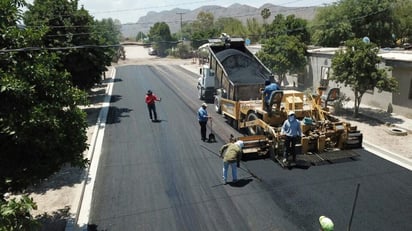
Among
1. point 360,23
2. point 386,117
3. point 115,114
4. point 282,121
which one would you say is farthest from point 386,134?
point 360,23

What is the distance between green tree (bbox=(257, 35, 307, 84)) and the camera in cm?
2425

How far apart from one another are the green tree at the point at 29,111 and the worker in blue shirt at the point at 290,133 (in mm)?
6678

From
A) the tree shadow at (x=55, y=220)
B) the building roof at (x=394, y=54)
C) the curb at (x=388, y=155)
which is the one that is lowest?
the tree shadow at (x=55, y=220)

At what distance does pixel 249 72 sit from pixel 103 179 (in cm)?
965

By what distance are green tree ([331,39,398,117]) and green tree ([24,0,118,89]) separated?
12.1m

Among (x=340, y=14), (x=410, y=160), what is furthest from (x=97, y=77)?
(x=340, y=14)

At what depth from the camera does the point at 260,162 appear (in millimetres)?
12055

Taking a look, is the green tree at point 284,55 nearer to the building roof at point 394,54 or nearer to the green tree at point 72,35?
the building roof at point 394,54

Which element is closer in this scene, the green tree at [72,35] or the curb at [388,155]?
the curb at [388,155]

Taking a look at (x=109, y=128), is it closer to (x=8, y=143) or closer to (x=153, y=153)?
(x=153, y=153)

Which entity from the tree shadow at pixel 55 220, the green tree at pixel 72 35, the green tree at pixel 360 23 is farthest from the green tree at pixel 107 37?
the green tree at pixel 360 23

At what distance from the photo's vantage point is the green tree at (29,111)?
6230 mm

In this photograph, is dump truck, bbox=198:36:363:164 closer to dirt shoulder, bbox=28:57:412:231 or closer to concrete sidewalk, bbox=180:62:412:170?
concrete sidewalk, bbox=180:62:412:170

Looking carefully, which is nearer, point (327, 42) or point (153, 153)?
point (153, 153)
